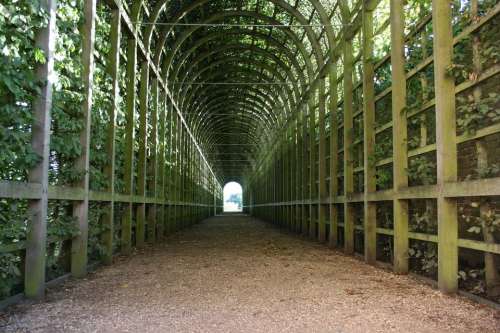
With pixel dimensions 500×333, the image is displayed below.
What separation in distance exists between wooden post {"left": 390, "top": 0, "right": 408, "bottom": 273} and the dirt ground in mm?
352

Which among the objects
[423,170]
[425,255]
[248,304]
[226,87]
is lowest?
[248,304]

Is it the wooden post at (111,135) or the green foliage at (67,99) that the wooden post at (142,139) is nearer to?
the wooden post at (111,135)

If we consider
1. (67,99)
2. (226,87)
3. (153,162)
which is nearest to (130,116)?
(153,162)

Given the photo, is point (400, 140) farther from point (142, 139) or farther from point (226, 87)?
point (226, 87)

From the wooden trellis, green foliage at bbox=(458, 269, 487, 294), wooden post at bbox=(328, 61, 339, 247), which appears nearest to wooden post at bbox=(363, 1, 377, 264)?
the wooden trellis

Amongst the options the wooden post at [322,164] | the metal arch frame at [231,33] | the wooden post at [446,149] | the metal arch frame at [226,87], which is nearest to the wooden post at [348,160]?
the wooden post at [322,164]

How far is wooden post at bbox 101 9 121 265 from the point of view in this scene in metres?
6.23

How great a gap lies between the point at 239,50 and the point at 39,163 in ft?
40.1

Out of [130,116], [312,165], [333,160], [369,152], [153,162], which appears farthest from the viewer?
[312,165]

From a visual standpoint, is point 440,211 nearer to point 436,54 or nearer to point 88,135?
point 436,54

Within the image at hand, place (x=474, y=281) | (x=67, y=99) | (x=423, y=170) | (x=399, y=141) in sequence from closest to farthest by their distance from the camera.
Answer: (x=474, y=281), (x=67, y=99), (x=423, y=170), (x=399, y=141)

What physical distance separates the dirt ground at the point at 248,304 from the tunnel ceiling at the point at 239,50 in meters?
4.48

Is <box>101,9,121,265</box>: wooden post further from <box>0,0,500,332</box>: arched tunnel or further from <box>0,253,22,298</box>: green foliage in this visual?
<box>0,253,22,298</box>: green foliage

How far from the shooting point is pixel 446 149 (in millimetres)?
4078
